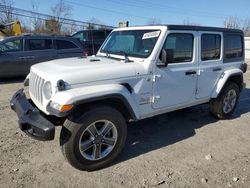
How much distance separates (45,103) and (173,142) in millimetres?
2355

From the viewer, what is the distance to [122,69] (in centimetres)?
398

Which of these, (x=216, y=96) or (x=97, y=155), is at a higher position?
(x=216, y=96)

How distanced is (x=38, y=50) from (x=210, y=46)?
6.85 meters

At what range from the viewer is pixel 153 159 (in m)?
4.18

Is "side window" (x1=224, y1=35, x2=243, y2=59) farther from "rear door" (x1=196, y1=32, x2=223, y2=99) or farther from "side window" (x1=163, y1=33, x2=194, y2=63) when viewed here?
"side window" (x1=163, y1=33, x2=194, y2=63)

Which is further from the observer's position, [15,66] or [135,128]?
[15,66]

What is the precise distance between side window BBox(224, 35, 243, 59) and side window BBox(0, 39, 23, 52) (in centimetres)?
712

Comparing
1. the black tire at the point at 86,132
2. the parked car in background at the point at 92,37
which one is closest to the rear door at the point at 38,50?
the parked car in background at the point at 92,37

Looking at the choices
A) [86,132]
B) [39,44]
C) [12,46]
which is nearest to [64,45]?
[39,44]

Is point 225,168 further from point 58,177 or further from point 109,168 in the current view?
point 58,177

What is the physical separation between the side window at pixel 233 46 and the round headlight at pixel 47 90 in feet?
12.6

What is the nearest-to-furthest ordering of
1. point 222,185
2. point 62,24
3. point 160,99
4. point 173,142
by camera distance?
point 222,185
point 160,99
point 173,142
point 62,24

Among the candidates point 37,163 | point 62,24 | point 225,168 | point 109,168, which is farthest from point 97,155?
point 62,24

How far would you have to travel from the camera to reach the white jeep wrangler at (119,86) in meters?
3.55
